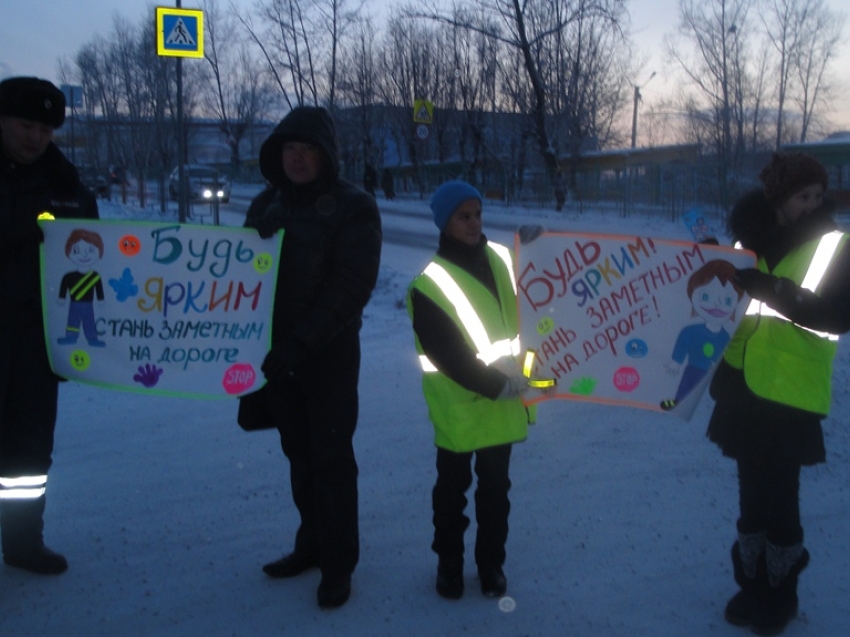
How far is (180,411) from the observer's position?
18.8 feet

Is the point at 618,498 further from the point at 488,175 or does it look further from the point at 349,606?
the point at 488,175

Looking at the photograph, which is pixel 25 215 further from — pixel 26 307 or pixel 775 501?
pixel 775 501

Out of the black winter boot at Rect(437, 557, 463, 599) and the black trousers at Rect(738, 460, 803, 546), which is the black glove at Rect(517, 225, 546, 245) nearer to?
the black trousers at Rect(738, 460, 803, 546)

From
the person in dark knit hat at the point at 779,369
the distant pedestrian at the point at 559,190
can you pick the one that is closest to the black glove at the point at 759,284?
the person in dark knit hat at the point at 779,369

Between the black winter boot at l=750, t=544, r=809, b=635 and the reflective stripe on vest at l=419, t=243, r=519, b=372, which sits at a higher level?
the reflective stripe on vest at l=419, t=243, r=519, b=372

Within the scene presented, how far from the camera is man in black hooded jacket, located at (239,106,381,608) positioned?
10.7ft

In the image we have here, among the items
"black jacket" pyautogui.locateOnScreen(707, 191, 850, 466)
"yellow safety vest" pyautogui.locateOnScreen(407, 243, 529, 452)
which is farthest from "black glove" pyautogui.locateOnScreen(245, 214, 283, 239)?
"black jacket" pyautogui.locateOnScreen(707, 191, 850, 466)

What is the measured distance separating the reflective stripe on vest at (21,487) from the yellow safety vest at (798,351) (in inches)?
114

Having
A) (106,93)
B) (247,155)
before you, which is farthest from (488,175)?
(247,155)

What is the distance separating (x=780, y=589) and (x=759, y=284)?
1144mm

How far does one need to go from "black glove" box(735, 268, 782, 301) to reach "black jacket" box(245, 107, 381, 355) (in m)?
1.38

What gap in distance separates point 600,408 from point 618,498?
147 cm

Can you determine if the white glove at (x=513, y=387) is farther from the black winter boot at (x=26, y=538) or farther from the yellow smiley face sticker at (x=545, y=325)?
the black winter boot at (x=26, y=538)

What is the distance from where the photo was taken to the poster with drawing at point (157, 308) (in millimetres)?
3590
